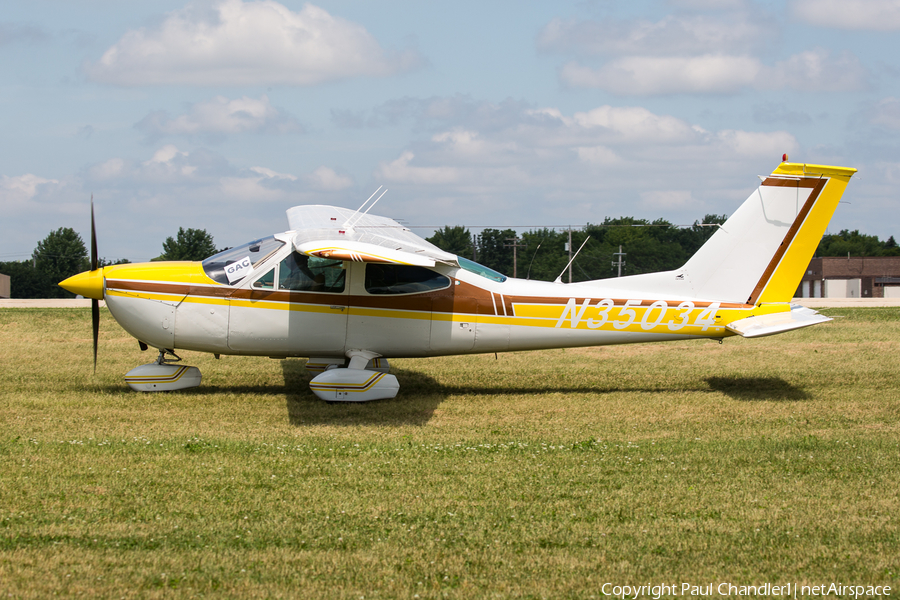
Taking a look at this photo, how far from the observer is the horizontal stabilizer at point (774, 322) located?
10.6 meters

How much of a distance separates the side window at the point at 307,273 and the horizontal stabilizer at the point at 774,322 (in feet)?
19.3

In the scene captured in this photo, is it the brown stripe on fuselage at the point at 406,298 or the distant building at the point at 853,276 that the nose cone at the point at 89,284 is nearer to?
the brown stripe on fuselage at the point at 406,298

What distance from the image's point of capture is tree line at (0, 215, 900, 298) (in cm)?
4019

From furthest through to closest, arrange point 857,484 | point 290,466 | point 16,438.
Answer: point 16,438, point 290,466, point 857,484

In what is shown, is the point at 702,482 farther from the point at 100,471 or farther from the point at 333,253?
the point at 100,471

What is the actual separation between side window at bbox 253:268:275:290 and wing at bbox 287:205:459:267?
2.21 ft

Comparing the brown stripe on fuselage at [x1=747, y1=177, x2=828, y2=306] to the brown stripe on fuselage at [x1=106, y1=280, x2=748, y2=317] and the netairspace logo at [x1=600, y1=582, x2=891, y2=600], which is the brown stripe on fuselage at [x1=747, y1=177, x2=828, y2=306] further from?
the netairspace logo at [x1=600, y1=582, x2=891, y2=600]

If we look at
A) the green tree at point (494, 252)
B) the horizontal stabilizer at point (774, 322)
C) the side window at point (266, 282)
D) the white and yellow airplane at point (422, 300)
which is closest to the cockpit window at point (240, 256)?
the white and yellow airplane at point (422, 300)

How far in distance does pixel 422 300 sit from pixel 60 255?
245 feet

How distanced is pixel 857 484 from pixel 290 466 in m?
5.33

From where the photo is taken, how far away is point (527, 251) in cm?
4347

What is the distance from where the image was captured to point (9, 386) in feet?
37.9

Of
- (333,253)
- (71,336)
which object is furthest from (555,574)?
(71,336)

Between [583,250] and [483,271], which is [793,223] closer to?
[483,271]
